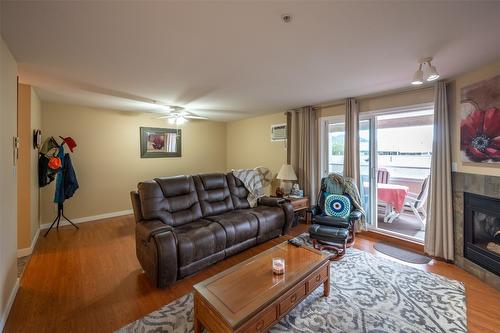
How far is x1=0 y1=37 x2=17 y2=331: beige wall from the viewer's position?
185 centimetres

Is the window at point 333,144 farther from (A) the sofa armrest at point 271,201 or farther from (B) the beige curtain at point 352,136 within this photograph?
(A) the sofa armrest at point 271,201

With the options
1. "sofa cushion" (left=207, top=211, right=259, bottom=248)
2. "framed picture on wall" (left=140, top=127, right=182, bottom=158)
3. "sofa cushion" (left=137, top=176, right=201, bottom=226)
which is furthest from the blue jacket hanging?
"sofa cushion" (left=207, top=211, right=259, bottom=248)

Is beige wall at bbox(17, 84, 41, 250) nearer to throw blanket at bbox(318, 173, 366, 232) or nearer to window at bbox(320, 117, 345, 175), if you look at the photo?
throw blanket at bbox(318, 173, 366, 232)

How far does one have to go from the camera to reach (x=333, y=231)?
303 cm

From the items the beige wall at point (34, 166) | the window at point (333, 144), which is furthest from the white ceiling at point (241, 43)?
the window at point (333, 144)

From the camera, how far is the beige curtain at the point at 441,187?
288 cm

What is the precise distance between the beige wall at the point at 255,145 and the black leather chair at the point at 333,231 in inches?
79.9

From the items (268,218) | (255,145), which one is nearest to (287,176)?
(268,218)

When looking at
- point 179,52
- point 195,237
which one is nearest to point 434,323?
point 195,237

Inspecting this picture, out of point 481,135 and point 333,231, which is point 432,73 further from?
point 333,231

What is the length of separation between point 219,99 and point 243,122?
7.42 ft

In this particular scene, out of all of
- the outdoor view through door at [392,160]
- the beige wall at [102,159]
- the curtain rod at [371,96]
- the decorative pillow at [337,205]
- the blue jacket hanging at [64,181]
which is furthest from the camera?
the beige wall at [102,159]

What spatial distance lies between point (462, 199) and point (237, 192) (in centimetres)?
312

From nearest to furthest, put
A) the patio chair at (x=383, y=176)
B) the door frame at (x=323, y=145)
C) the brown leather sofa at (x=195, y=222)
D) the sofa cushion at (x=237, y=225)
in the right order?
the brown leather sofa at (x=195, y=222) → the sofa cushion at (x=237, y=225) → the door frame at (x=323, y=145) → the patio chair at (x=383, y=176)
